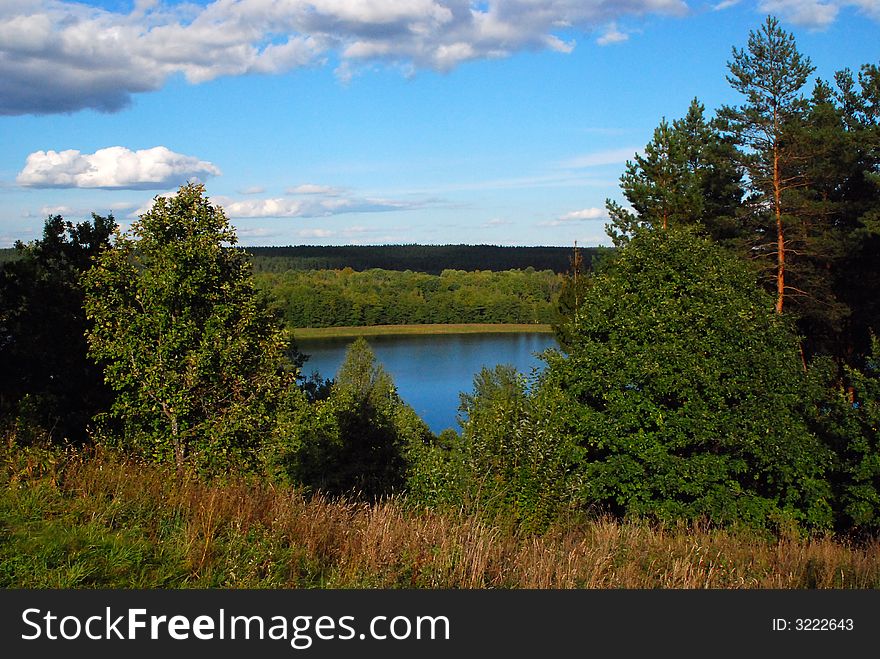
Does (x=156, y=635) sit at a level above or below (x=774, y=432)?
above

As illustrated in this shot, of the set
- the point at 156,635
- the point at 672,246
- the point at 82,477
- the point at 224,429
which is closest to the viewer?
the point at 156,635

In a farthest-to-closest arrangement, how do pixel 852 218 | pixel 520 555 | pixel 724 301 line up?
pixel 852 218
pixel 724 301
pixel 520 555

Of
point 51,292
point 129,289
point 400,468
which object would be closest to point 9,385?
point 51,292

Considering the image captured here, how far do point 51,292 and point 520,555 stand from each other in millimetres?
17288

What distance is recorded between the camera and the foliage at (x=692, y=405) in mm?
16281

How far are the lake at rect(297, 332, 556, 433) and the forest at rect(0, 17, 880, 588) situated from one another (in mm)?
25551

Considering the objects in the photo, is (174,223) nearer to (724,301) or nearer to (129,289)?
(129,289)

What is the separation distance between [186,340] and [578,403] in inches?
358

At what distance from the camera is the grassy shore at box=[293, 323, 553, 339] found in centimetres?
10256

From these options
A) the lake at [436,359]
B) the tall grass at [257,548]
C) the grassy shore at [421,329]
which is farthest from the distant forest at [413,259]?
the tall grass at [257,548]

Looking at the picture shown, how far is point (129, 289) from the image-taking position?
14.3 m

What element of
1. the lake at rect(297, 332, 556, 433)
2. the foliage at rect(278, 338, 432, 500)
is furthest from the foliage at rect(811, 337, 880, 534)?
the lake at rect(297, 332, 556, 433)

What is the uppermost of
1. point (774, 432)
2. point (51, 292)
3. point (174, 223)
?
point (174, 223)

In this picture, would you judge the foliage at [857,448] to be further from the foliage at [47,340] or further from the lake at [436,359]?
the lake at [436,359]
